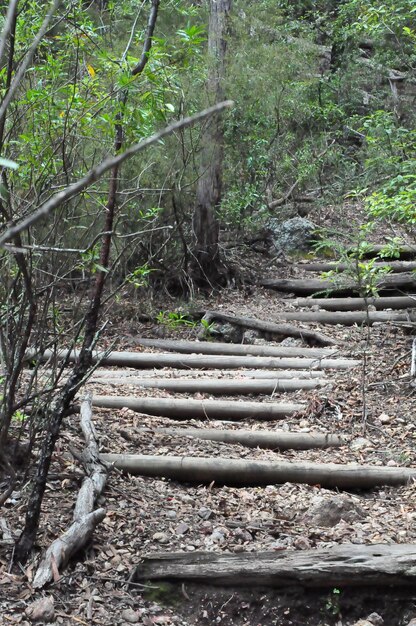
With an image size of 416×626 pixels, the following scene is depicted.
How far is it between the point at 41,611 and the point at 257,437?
7.79 ft

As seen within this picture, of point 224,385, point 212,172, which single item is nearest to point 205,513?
point 224,385

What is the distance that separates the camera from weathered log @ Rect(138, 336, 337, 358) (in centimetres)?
773

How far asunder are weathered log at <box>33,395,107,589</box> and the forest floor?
0.20ft

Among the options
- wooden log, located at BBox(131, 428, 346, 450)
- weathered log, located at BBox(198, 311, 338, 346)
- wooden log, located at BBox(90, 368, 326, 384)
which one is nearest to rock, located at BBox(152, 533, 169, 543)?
wooden log, located at BBox(131, 428, 346, 450)

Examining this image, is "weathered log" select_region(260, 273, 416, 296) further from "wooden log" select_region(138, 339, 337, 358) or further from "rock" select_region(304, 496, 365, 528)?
"rock" select_region(304, 496, 365, 528)

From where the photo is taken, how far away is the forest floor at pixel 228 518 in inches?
134

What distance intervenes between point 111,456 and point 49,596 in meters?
1.32

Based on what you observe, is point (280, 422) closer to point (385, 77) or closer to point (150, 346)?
point (150, 346)

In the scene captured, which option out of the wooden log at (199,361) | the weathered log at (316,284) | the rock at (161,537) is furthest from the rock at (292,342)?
the rock at (161,537)

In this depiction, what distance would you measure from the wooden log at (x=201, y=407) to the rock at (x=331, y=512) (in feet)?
5.12

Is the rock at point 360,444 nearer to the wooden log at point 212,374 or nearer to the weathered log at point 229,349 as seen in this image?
the wooden log at point 212,374

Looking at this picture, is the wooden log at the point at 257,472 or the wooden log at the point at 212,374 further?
the wooden log at the point at 212,374

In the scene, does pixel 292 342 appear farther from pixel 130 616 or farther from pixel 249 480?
pixel 130 616

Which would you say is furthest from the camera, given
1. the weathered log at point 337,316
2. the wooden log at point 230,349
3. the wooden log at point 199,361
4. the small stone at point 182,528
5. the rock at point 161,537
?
the weathered log at point 337,316
